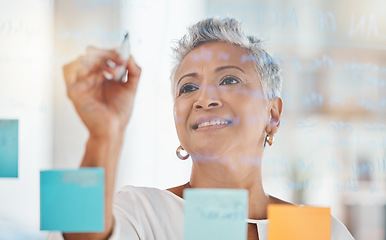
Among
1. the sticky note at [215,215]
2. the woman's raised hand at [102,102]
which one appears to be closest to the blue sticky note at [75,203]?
the woman's raised hand at [102,102]

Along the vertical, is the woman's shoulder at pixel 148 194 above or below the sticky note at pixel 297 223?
above

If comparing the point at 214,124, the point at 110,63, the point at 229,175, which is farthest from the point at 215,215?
the point at 110,63

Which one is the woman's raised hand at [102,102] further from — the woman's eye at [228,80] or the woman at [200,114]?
the woman's eye at [228,80]

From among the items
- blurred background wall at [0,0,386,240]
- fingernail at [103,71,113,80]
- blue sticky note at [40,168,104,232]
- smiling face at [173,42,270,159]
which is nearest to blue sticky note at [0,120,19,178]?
blurred background wall at [0,0,386,240]

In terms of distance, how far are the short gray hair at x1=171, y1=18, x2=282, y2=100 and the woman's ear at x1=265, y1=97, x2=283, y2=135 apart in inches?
0.9

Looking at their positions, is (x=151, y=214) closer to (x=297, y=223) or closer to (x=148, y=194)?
(x=148, y=194)

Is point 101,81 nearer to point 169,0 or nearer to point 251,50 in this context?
point 169,0

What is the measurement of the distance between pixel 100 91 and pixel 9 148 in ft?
0.87

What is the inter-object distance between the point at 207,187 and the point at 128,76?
1.05 feet

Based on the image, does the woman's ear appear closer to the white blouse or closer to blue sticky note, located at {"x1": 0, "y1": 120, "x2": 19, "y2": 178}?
the white blouse

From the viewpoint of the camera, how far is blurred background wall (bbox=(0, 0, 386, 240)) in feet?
3.50

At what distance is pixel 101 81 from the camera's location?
1038 mm

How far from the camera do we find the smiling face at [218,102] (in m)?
1.06

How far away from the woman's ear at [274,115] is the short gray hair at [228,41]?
0.02 m
